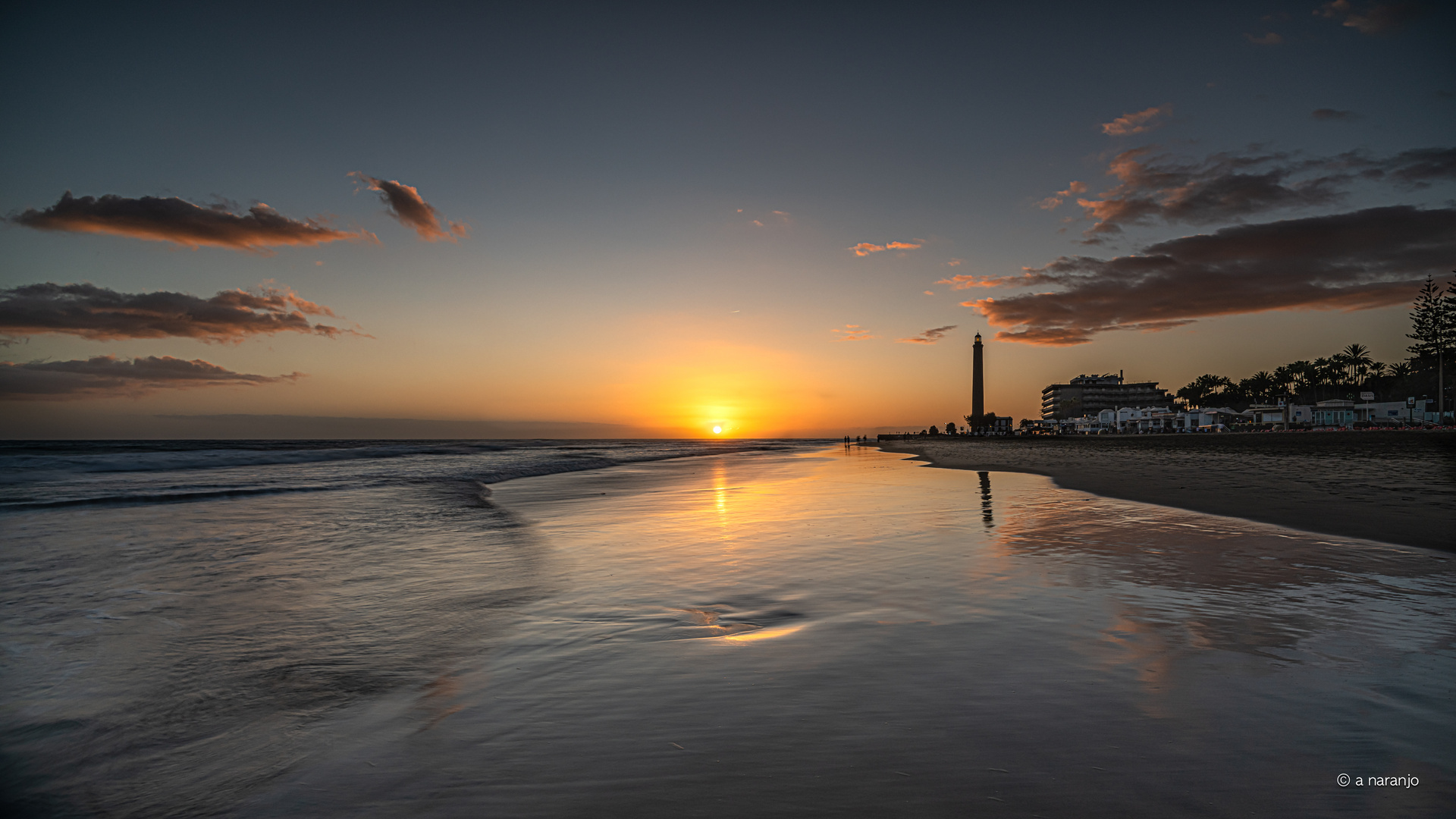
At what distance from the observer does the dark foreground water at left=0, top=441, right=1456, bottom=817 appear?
291cm

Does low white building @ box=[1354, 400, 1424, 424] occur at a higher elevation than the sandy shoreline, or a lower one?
higher

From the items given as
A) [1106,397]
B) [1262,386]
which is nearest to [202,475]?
[1262,386]

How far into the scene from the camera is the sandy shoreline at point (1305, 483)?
10.3 m

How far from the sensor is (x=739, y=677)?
4289 millimetres

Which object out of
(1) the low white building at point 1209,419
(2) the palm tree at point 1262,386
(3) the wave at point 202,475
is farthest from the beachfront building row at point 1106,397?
(3) the wave at point 202,475

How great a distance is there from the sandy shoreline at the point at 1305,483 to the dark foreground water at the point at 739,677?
8.44 feet

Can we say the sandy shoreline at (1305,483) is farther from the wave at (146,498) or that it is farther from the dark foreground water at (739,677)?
the wave at (146,498)

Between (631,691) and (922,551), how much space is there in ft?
19.3

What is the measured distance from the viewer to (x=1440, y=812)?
8.49ft

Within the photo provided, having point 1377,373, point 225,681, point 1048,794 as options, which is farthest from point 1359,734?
point 1377,373

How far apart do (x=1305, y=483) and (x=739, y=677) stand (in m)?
20.2

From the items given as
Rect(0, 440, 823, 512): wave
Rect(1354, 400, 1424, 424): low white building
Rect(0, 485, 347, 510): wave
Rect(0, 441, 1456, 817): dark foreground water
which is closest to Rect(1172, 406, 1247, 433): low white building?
Rect(1354, 400, 1424, 424): low white building

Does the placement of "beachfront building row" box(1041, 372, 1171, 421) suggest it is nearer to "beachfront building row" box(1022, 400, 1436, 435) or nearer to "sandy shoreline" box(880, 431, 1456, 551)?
"beachfront building row" box(1022, 400, 1436, 435)

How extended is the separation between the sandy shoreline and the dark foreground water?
257 cm
